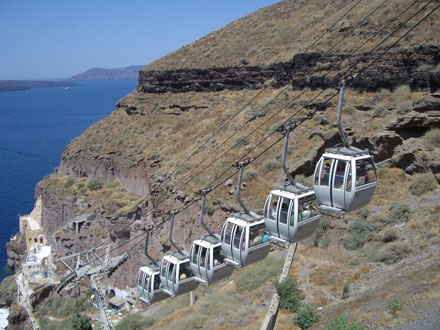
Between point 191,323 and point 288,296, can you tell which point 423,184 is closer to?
point 288,296

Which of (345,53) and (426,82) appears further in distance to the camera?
(345,53)

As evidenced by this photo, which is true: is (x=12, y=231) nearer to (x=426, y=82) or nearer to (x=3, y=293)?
(x=3, y=293)

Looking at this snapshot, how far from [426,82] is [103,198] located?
29309 mm

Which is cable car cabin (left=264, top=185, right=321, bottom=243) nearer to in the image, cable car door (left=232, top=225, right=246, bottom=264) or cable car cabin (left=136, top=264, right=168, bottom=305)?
cable car door (left=232, top=225, right=246, bottom=264)

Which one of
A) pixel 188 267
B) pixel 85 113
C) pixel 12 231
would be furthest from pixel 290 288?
pixel 85 113

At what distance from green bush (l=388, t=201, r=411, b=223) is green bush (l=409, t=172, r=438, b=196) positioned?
1.36 m

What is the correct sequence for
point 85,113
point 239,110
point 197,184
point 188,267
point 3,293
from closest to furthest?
1. point 188,267
2. point 197,184
3. point 239,110
4. point 3,293
5. point 85,113

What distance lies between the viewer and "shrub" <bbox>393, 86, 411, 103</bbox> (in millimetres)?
27855

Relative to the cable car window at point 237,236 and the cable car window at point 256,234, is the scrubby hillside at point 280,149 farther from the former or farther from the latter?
the cable car window at point 237,236

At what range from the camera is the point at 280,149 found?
1198 inches

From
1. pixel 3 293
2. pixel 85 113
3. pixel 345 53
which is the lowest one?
pixel 3 293

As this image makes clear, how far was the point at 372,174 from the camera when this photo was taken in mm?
13453

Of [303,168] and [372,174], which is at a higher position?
[372,174]

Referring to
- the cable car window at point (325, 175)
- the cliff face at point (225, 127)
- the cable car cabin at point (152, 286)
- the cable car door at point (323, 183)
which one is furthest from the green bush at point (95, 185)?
the cable car window at point (325, 175)
